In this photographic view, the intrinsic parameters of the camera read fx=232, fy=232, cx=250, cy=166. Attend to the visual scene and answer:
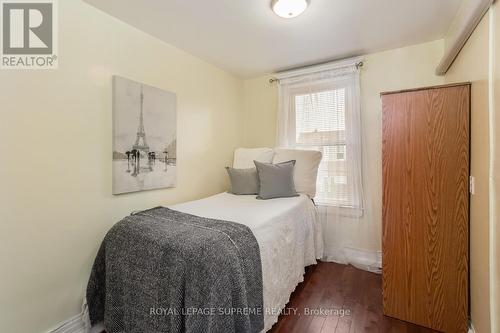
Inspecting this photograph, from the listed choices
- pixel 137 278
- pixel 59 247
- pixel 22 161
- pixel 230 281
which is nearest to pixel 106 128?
pixel 22 161

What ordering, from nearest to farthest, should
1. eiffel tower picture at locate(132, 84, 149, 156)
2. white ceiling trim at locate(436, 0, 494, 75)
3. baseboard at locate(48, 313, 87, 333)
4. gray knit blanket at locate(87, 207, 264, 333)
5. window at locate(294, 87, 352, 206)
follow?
gray knit blanket at locate(87, 207, 264, 333)
white ceiling trim at locate(436, 0, 494, 75)
baseboard at locate(48, 313, 87, 333)
eiffel tower picture at locate(132, 84, 149, 156)
window at locate(294, 87, 352, 206)

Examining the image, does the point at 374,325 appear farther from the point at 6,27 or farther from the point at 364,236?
the point at 6,27

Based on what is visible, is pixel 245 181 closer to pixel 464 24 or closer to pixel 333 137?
pixel 333 137

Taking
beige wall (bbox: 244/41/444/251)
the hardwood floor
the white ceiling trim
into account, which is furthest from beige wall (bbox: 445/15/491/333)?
beige wall (bbox: 244/41/444/251)

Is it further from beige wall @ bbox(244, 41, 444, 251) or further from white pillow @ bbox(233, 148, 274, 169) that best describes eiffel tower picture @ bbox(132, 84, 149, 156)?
beige wall @ bbox(244, 41, 444, 251)

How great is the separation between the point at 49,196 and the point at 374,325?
Answer: 2464 mm

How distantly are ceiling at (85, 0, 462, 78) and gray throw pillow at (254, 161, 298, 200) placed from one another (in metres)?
1.29

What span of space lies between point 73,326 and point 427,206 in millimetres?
2705

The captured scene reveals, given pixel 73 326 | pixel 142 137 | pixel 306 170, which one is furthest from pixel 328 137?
pixel 73 326

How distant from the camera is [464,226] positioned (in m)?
1.59

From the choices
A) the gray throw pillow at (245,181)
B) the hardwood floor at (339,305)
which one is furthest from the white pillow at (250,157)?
the hardwood floor at (339,305)

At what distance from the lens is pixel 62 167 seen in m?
1.61

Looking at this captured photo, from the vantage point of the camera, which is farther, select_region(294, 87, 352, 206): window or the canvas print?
select_region(294, 87, 352, 206): window

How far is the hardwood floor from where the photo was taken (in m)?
1.69
